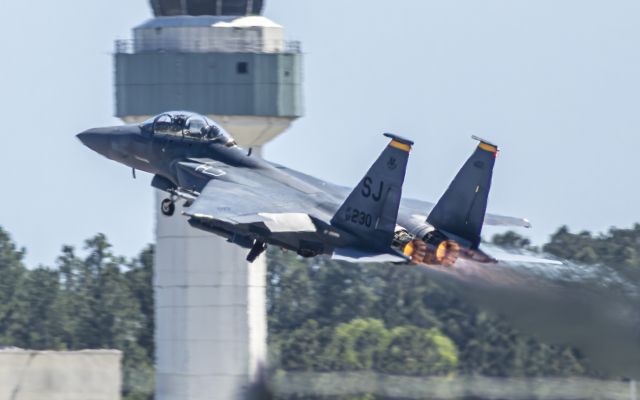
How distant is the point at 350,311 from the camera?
81.4 meters

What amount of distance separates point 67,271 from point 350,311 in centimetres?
1259

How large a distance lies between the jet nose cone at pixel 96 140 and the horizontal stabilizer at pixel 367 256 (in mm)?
7749

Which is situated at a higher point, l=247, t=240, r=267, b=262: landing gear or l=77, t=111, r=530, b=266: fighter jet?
l=77, t=111, r=530, b=266: fighter jet

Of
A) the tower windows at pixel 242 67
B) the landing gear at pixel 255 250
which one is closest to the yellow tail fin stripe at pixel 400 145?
the landing gear at pixel 255 250

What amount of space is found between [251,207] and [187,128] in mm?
4470

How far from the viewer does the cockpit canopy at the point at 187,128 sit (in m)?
43.2

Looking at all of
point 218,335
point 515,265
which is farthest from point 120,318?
point 515,265

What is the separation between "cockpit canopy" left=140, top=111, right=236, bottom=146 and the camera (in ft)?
142

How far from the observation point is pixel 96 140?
4475 centimetres

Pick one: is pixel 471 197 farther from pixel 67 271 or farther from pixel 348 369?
pixel 67 271

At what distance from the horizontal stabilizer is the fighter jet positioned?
21 mm

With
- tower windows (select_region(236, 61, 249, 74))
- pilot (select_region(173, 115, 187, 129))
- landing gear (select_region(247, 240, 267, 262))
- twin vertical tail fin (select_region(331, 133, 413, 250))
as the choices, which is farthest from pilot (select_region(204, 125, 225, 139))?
tower windows (select_region(236, 61, 249, 74))

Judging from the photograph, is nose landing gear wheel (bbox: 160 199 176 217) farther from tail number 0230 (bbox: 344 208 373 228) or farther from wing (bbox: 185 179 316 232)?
tail number 0230 (bbox: 344 208 373 228)

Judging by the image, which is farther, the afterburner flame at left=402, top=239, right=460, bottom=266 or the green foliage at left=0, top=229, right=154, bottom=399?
the green foliage at left=0, top=229, right=154, bottom=399
